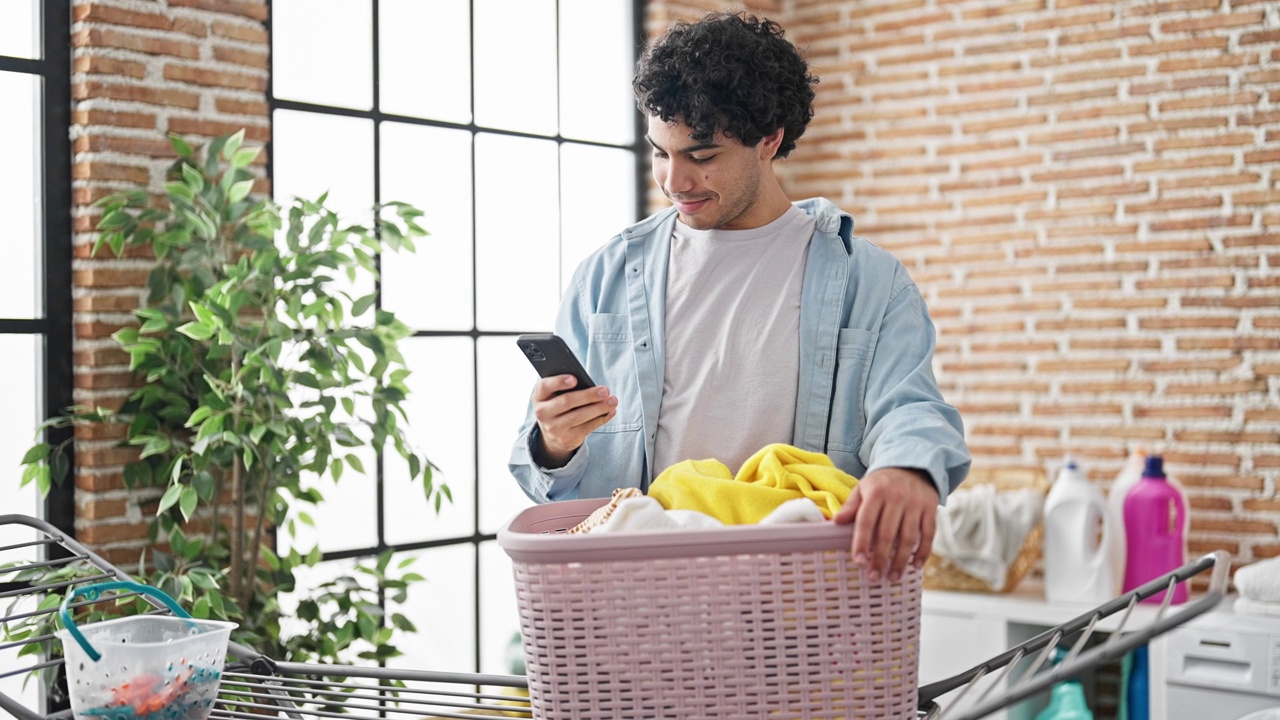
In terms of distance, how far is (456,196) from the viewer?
3.39 meters

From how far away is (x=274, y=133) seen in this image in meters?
2.92

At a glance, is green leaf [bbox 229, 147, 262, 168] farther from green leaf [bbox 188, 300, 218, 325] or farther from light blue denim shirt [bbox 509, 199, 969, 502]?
light blue denim shirt [bbox 509, 199, 969, 502]

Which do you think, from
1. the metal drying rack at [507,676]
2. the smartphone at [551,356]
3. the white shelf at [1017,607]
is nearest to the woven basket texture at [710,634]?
the metal drying rack at [507,676]

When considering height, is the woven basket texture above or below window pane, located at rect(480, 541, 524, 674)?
above

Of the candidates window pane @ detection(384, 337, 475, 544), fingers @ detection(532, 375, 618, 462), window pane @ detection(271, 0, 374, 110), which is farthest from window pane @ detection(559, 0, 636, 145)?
fingers @ detection(532, 375, 618, 462)

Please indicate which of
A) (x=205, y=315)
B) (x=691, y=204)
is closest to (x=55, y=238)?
(x=205, y=315)

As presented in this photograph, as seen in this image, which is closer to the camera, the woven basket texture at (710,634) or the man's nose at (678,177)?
the woven basket texture at (710,634)

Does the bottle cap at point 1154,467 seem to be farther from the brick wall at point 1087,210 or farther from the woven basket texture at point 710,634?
the woven basket texture at point 710,634

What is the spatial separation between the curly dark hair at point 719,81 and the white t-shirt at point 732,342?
16cm

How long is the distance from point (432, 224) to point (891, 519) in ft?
8.14

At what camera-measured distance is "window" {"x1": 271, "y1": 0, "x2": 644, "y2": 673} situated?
10.0 feet

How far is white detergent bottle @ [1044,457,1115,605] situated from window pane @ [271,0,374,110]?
2.28 metres

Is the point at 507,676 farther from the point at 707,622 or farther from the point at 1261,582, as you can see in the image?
the point at 1261,582

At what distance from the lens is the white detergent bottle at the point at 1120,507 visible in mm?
3301
